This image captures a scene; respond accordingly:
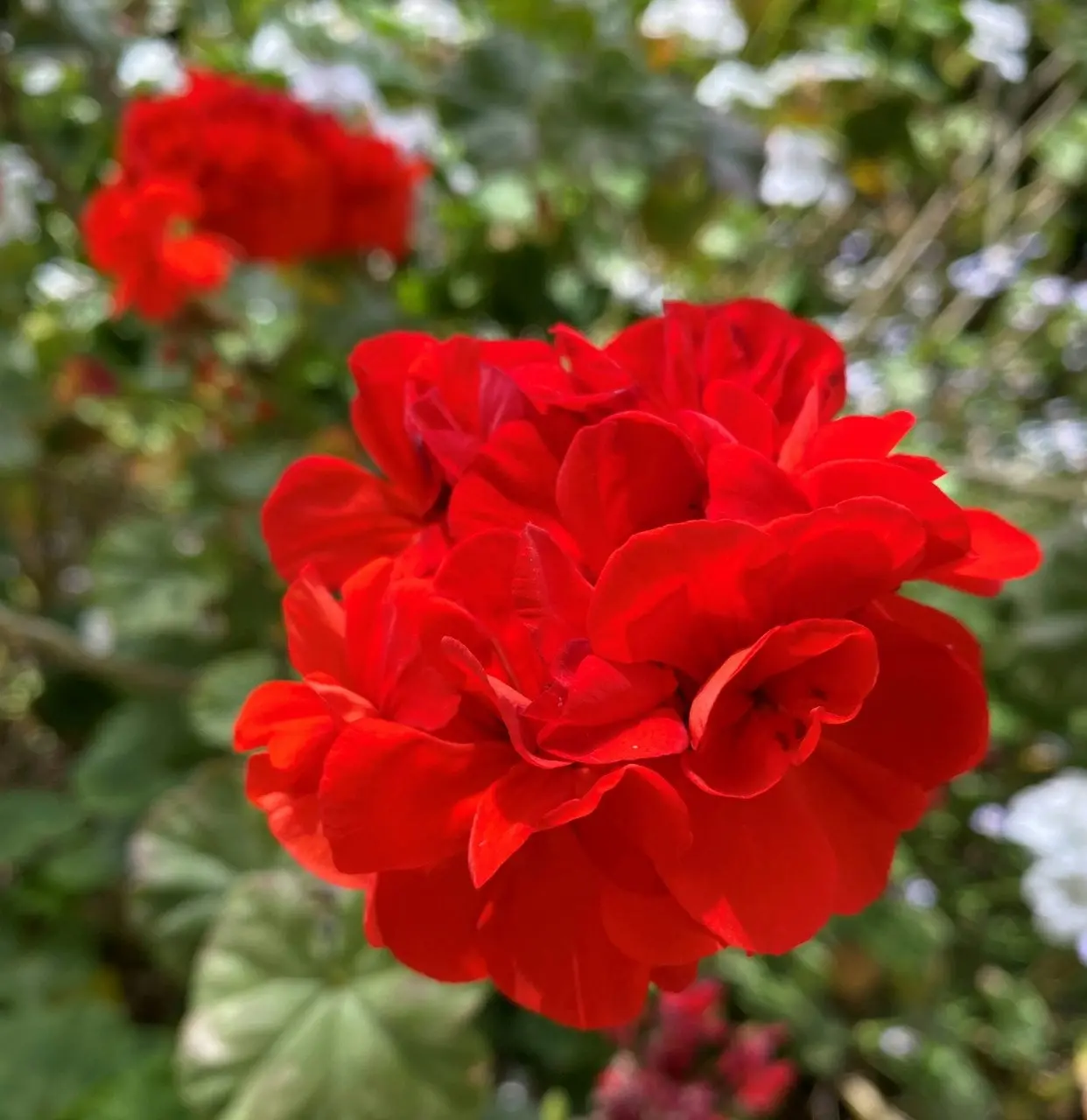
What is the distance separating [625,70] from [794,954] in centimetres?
75

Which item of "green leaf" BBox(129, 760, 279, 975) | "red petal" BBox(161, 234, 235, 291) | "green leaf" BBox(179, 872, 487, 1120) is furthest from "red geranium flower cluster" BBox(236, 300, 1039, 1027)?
"red petal" BBox(161, 234, 235, 291)

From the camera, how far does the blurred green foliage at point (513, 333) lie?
762 millimetres

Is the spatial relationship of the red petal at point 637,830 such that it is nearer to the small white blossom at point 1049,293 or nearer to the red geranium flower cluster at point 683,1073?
the red geranium flower cluster at point 683,1073

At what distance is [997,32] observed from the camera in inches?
31.5

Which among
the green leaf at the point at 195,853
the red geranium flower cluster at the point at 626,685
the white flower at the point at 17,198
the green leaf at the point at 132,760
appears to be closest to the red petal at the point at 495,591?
the red geranium flower cluster at the point at 626,685

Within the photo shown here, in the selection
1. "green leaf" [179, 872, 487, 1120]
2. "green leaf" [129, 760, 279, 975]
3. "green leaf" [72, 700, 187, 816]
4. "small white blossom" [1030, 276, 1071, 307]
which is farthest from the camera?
"small white blossom" [1030, 276, 1071, 307]

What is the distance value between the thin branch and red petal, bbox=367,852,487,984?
1.87ft

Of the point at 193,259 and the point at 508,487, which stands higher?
the point at 508,487

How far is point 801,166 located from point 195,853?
0.91 metres

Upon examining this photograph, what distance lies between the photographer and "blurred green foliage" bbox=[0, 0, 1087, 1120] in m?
0.76

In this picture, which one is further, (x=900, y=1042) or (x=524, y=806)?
(x=900, y=1042)

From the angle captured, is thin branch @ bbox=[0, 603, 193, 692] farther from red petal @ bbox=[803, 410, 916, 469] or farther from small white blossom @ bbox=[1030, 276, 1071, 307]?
small white blossom @ bbox=[1030, 276, 1071, 307]

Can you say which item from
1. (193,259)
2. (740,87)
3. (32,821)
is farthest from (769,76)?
(32,821)

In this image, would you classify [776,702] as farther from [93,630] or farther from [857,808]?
[93,630]
